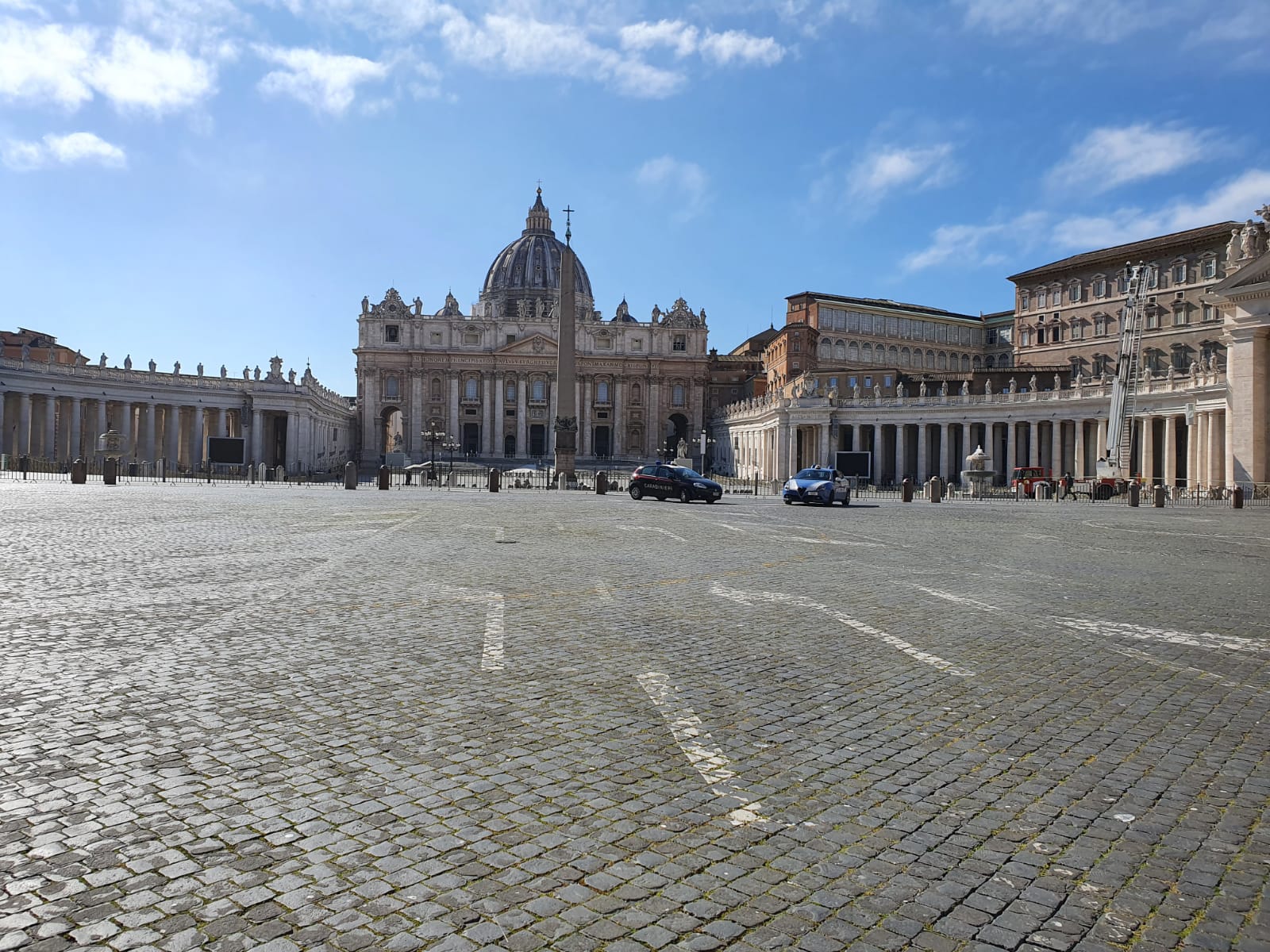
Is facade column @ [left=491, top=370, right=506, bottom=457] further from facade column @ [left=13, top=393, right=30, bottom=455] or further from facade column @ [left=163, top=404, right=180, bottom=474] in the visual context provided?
facade column @ [left=13, top=393, right=30, bottom=455]

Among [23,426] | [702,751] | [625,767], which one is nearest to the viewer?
[625,767]

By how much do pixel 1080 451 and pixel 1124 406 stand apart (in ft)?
23.3

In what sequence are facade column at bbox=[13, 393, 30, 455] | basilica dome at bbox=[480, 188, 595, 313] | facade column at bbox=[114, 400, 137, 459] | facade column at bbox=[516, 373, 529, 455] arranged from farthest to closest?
1. basilica dome at bbox=[480, 188, 595, 313]
2. facade column at bbox=[516, 373, 529, 455]
3. facade column at bbox=[114, 400, 137, 459]
4. facade column at bbox=[13, 393, 30, 455]

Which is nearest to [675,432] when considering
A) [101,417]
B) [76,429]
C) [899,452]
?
[899,452]

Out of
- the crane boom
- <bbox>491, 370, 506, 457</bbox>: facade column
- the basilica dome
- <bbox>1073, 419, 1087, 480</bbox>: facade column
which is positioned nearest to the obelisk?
the crane boom

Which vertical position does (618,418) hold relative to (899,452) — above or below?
above

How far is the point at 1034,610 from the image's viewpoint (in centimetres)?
998

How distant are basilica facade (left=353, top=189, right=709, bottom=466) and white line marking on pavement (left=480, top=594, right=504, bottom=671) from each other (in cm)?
8992

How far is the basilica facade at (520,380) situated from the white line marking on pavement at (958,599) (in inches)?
3486

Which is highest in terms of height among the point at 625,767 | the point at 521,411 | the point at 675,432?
the point at 521,411

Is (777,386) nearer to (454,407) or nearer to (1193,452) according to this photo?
(454,407)

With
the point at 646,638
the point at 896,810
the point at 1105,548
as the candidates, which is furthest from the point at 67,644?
the point at 1105,548

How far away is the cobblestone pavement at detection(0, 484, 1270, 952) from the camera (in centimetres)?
333

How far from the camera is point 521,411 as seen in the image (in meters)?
106
